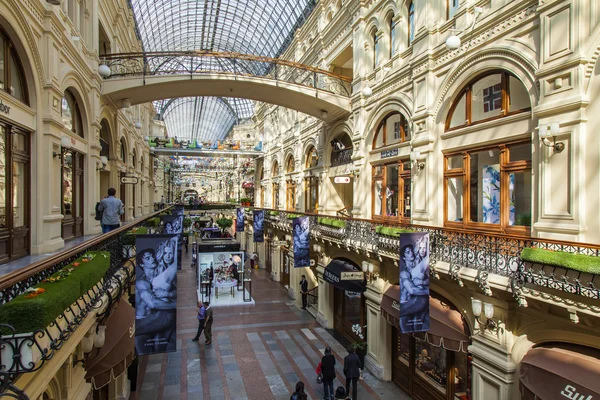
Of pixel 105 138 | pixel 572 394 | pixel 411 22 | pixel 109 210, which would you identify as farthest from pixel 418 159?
pixel 105 138

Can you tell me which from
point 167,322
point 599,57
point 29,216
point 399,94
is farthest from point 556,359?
point 29,216

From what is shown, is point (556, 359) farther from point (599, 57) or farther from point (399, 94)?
point (399, 94)

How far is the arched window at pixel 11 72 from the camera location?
767 centimetres

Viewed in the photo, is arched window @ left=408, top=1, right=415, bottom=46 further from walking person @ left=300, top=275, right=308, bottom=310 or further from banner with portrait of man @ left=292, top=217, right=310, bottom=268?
walking person @ left=300, top=275, right=308, bottom=310

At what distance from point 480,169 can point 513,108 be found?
5.78ft

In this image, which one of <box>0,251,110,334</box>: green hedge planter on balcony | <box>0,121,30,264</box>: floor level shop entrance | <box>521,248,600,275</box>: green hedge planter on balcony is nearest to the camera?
<box>0,251,110,334</box>: green hedge planter on balcony

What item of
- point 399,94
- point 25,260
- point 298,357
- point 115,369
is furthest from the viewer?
point 298,357

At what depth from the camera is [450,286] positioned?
9609 mm

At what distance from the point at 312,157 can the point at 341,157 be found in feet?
15.0

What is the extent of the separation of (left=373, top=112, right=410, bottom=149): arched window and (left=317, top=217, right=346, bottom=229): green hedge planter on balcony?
357 cm

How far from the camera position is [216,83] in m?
17.5

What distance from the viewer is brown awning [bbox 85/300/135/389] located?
650 cm

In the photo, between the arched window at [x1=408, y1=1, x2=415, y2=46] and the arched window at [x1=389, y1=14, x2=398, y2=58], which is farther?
the arched window at [x1=389, y1=14, x2=398, y2=58]

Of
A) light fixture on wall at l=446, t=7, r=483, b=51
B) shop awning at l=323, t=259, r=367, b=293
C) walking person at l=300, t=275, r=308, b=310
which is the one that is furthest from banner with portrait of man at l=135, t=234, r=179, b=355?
walking person at l=300, t=275, r=308, b=310
